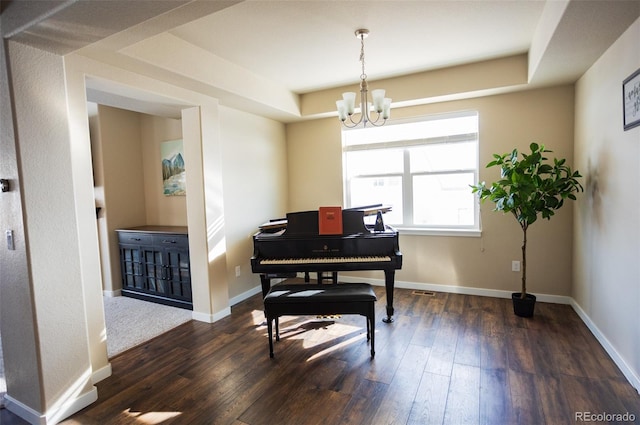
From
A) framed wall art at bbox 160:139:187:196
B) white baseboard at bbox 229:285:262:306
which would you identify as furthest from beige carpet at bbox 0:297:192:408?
framed wall art at bbox 160:139:187:196

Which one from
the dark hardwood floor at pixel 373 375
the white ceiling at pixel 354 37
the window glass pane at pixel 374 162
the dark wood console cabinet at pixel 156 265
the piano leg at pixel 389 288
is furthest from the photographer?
the window glass pane at pixel 374 162

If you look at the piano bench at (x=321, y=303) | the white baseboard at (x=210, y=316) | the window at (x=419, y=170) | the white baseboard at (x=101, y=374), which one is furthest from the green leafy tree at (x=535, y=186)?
the white baseboard at (x=101, y=374)

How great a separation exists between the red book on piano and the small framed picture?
222cm

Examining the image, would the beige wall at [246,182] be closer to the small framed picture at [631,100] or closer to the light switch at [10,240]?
the light switch at [10,240]

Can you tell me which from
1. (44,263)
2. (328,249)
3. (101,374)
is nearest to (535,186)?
(328,249)

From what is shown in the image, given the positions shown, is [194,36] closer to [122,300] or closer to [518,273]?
[122,300]

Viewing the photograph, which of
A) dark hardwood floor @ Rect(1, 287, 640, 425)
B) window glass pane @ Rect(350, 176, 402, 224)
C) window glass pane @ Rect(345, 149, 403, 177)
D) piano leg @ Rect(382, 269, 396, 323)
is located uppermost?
window glass pane @ Rect(345, 149, 403, 177)

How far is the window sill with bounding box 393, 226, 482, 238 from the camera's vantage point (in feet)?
13.3

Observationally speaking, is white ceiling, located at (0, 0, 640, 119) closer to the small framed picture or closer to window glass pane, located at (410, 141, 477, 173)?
the small framed picture

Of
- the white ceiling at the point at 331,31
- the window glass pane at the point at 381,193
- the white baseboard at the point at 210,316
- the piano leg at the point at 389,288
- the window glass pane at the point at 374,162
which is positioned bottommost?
the white baseboard at the point at 210,316

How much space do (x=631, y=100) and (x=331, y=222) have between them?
237 cm

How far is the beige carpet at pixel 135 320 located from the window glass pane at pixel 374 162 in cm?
283

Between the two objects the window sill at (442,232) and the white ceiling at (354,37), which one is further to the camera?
the window sill at (442,232)

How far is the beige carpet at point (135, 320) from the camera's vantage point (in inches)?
123
